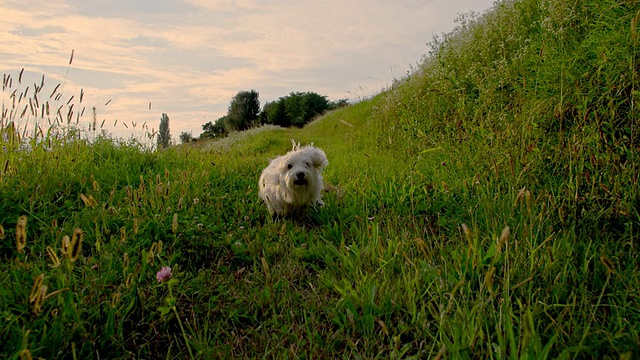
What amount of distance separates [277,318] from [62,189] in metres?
2.94

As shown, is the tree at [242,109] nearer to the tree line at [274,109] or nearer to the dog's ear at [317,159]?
the tree line at [274,109]

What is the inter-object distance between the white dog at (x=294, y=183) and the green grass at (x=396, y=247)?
24 cm

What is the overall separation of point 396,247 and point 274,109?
3887cm

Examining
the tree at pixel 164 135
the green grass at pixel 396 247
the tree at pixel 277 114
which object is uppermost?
the tree at pixel 277 114

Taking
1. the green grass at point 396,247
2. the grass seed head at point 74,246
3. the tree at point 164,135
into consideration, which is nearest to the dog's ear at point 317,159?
the green grass at point 396,247

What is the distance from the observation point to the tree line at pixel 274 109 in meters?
37.8

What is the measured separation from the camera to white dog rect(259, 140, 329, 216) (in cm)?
479

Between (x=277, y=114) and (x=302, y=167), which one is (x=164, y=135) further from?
(x=277, y=114)

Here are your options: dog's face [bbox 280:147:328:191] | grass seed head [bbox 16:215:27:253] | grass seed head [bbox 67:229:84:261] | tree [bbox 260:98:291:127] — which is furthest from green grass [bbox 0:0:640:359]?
tree [bbox 260:98:291:127]

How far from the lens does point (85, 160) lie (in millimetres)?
4953

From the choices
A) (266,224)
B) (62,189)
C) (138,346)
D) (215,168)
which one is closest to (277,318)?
(138,346)

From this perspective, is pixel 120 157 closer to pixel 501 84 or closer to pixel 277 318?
pixel 277 318

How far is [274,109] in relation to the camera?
132ft

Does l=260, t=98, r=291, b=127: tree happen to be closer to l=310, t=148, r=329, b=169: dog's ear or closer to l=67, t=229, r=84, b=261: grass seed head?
l=310, t=148, r=329, b=169: dog's ear
